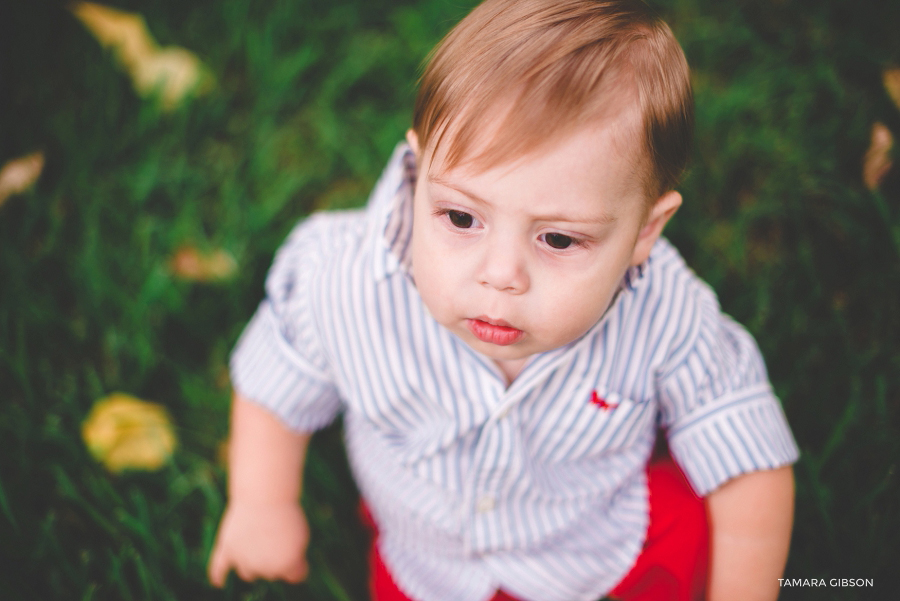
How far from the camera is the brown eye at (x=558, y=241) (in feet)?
2.42

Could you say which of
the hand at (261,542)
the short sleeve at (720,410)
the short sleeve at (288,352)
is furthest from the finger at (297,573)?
the short sleeve at (720,410)

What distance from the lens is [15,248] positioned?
1.51 meters

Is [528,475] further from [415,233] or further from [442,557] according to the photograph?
[415,233]

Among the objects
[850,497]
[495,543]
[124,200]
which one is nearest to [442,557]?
[495,543]

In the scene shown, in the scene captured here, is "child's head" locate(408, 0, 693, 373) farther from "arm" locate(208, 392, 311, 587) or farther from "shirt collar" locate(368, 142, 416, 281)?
"arm" locate(208, 392, 311, 587)

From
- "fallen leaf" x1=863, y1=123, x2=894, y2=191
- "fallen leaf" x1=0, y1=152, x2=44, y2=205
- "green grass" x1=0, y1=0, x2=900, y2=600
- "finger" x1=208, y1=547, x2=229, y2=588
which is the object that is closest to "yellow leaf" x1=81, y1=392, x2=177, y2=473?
"green grass" x1=0, y1=0, x2=900, y2=600

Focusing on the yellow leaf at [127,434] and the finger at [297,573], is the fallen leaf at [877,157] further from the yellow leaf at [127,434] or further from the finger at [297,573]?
the yellow leaf at [127,434]

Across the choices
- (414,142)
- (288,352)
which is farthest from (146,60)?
(414,142)

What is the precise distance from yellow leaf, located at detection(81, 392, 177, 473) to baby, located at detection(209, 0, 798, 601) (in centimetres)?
28

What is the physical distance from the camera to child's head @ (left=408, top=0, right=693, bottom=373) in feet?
2.21

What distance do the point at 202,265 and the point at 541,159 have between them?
108cm

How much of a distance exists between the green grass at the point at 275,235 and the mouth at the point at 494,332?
2.07 feet

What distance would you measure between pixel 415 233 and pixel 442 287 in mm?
77

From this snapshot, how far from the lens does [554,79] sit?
0.67 m
